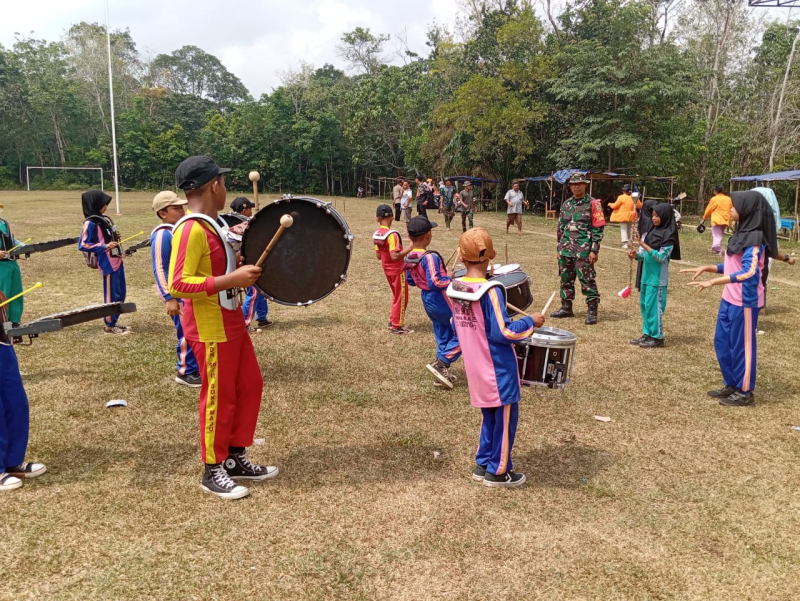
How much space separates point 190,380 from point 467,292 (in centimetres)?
370

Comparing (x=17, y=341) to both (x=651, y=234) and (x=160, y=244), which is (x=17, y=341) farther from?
(x=651, y=234)

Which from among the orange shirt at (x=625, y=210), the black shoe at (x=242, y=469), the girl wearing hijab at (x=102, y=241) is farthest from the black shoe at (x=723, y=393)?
the orange shirt at (x=625, y=210)

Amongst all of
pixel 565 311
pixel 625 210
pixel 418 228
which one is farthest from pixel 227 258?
pixel 625 210

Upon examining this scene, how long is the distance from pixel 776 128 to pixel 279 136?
3802 cm

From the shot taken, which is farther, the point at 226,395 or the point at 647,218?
the point at 647,218

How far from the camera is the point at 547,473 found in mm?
4574

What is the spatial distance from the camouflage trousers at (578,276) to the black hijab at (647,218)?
109 centimetres

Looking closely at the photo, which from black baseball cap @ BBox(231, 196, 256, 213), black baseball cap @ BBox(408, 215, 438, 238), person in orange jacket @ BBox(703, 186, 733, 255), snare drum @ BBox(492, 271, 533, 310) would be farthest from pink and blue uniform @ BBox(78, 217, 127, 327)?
person in orange jacket @ BBox(703, 186, 733, 255)

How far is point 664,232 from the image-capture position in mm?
7375

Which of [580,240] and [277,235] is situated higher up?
[277,235]

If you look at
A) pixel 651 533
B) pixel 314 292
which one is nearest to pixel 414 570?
pixel 651 533

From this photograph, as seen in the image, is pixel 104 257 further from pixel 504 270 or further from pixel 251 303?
pixel 504 270

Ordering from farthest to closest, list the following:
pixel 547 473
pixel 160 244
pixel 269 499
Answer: pixel 160 244 → pixel 547 473 → pixel 269 499

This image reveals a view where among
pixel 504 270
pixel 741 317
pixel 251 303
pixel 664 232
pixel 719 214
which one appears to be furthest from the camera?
pixel 719 214
